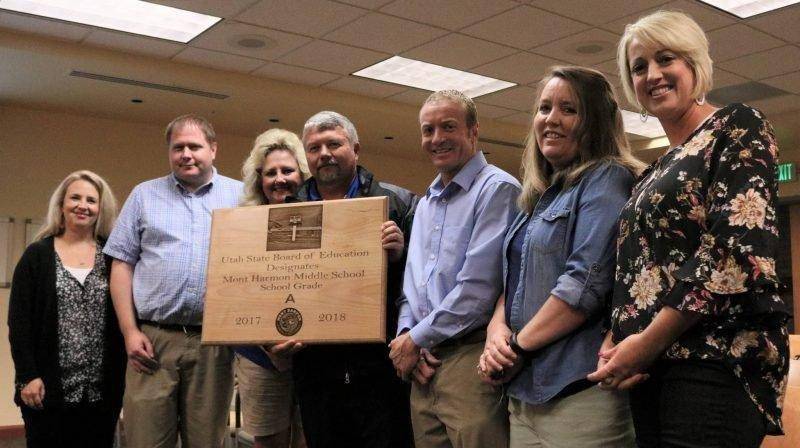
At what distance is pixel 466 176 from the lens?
7.02 feet

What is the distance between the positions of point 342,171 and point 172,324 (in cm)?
87

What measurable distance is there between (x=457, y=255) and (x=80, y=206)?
68.9 inches

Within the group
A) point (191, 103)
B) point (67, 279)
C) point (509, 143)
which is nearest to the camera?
point (67, 279)

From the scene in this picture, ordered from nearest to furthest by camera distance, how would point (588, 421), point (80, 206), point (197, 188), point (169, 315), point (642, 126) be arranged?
1. point (588, 421)
2. point (169, 315)
3. point (197, 188)
4. point (80, 206)
5. point (642, 126)

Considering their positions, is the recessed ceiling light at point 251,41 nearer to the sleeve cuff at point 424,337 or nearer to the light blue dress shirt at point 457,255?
the light blue dress shirt at point 457,255

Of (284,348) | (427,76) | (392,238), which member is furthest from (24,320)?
(427,76)

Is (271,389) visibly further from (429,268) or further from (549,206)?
(549,206)

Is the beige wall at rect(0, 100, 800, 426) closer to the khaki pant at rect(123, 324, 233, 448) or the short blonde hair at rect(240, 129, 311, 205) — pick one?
the khaki pant at rect(123, 324, 233, 448)

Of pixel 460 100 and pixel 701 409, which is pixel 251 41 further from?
pixel 701 409

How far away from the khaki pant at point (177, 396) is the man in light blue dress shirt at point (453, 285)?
37.0 inches

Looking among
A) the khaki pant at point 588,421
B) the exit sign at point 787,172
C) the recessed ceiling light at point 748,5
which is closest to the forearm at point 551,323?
the khaki pant at point 588,421

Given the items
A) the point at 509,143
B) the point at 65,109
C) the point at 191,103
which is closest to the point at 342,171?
the point at 191,103

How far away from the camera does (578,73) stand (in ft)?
5.99

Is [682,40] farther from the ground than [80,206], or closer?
farther from the ground
